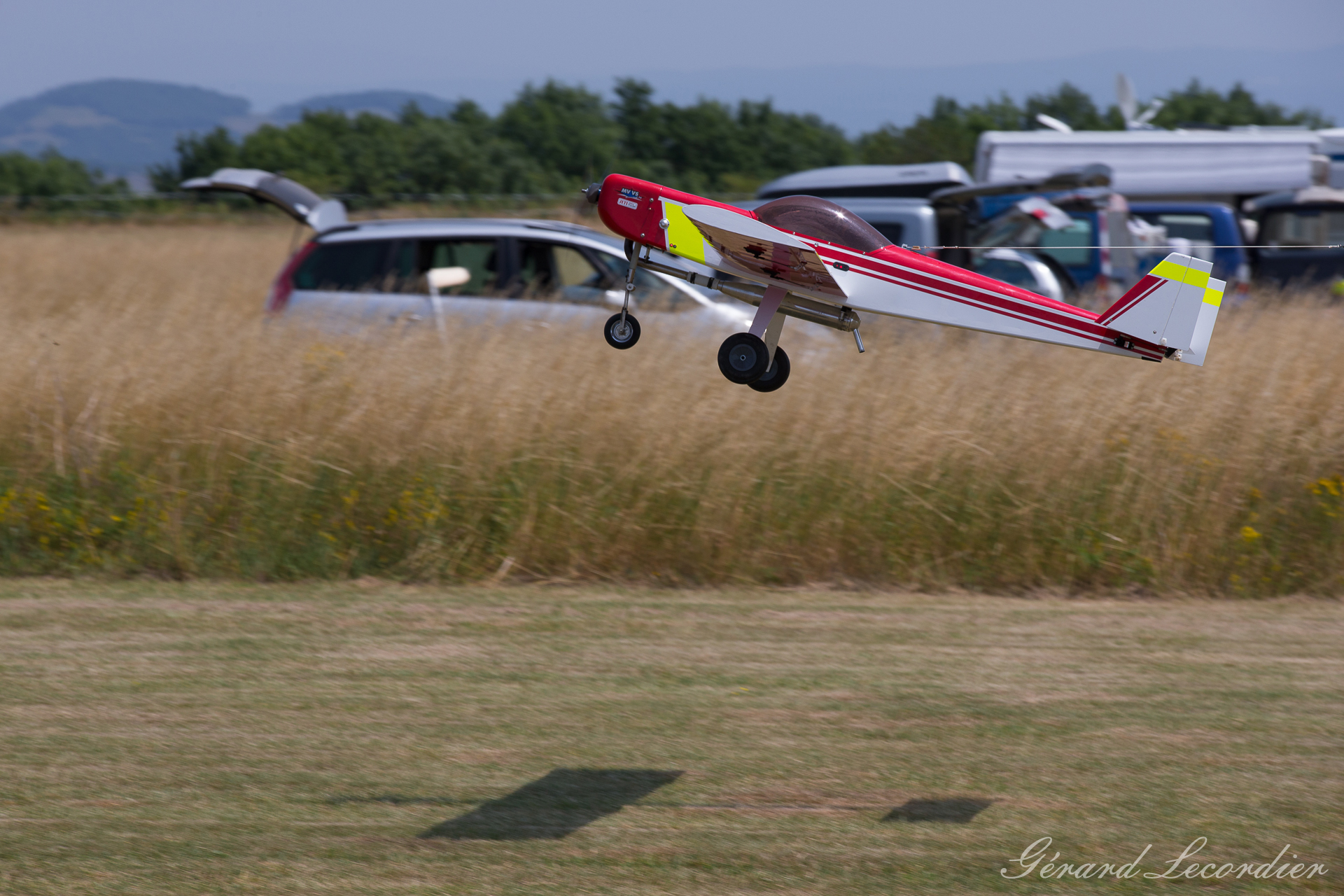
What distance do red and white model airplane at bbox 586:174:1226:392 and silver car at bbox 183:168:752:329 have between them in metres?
4.86

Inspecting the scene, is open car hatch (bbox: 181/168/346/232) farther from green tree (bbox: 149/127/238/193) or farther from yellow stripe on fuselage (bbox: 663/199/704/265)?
green tree (bbox: 149/127/238/193)

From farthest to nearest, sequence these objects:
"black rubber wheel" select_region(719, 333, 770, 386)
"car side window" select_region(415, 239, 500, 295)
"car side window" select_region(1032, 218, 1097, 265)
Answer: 1. "car side window" select_region(1032, 218, 1097, 265)
2. "car side window" select_region(415, 239, 500, 295)
3. "black rubber wheel" select_region(719, 333, 770, 386)

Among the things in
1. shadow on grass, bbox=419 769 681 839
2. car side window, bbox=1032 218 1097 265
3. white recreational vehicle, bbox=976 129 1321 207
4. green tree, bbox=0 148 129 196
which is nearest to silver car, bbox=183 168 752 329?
shadow on grass, bbox=419 769 681 839

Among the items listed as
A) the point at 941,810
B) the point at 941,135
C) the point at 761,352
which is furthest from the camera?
the point at 941,135

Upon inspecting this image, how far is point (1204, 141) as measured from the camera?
17766 millimetres

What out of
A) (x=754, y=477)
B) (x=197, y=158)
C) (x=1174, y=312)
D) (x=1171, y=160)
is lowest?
(x=754, y=477)

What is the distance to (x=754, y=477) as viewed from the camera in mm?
7320

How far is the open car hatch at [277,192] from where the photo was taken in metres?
8.09

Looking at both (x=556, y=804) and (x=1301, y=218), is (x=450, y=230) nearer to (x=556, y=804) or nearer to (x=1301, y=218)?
(x=556, y=804)

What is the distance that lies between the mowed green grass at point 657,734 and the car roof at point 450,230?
2.65 metres

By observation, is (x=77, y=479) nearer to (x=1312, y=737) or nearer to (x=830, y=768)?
(x=830, y=768)

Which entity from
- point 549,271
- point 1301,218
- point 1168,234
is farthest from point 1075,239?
point 549,271

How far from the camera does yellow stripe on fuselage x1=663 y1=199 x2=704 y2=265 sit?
204cm

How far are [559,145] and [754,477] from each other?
75.3 ft
